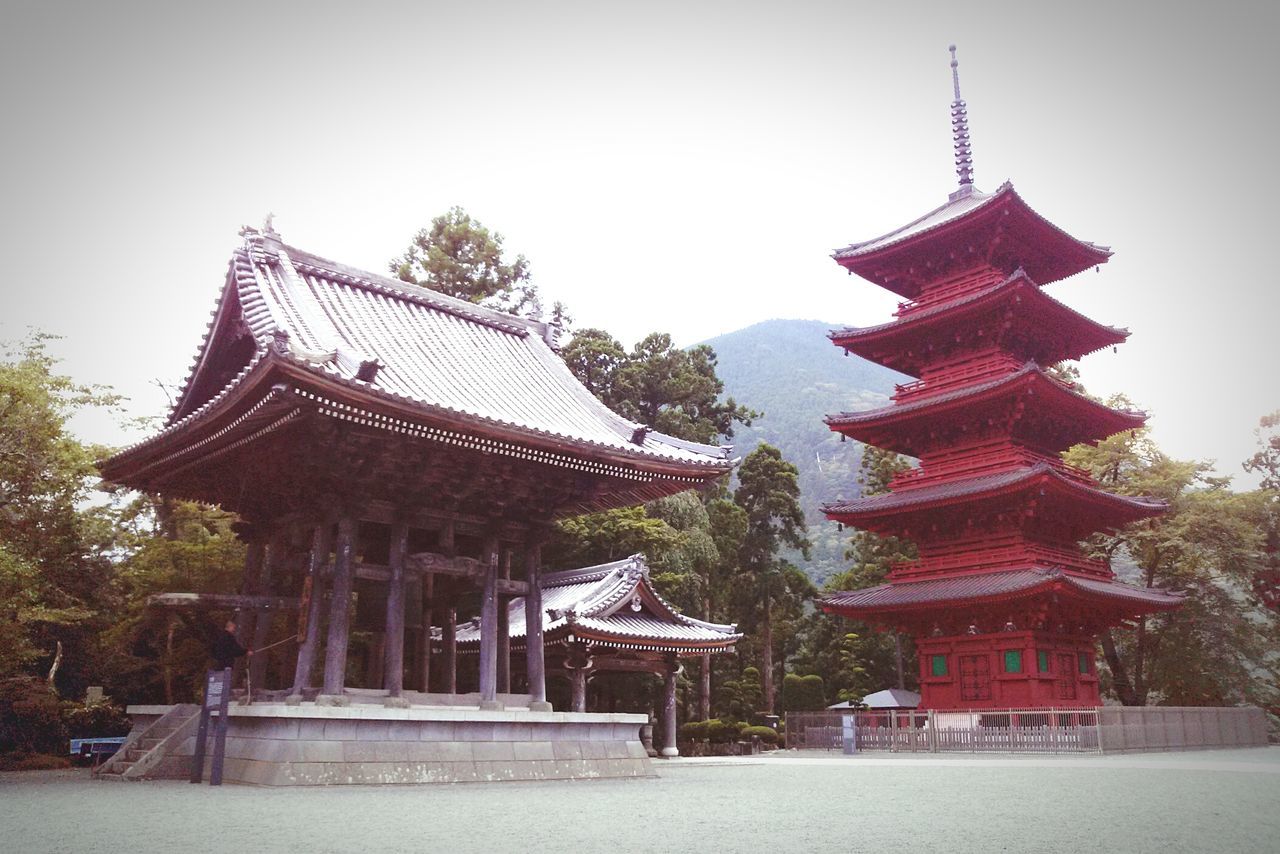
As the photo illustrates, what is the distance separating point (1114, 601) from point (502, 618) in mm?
17514

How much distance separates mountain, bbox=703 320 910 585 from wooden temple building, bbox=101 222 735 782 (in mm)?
77696

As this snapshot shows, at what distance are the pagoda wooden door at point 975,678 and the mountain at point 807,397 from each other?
65479mm

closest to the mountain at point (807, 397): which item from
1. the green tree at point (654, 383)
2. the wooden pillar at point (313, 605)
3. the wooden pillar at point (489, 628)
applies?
the green tree at point (654, 383)

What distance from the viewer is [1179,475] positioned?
34.0 metres

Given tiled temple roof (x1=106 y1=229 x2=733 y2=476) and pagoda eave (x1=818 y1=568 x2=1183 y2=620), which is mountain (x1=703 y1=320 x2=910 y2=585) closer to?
pagoda eave (x1=818 y1=568 x2=1183 y2=620)

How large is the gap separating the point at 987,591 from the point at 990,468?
4.40 m

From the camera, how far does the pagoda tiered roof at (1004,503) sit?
938 inches

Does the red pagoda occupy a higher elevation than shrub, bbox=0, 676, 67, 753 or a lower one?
higher

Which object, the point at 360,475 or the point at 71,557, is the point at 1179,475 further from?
the point at 71,557

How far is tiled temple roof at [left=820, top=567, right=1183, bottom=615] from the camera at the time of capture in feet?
72.5

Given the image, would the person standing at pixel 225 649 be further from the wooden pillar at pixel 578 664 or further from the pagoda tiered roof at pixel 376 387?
the wooden pillar at pixel 578 664

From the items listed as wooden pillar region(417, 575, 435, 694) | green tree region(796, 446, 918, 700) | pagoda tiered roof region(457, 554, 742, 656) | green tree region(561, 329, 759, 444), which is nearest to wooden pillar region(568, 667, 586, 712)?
pagoda tiered roof region(457, 554, 742, 656)

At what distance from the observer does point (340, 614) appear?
40.3 feet

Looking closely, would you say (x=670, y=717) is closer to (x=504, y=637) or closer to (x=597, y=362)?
(x=504, y=637)
